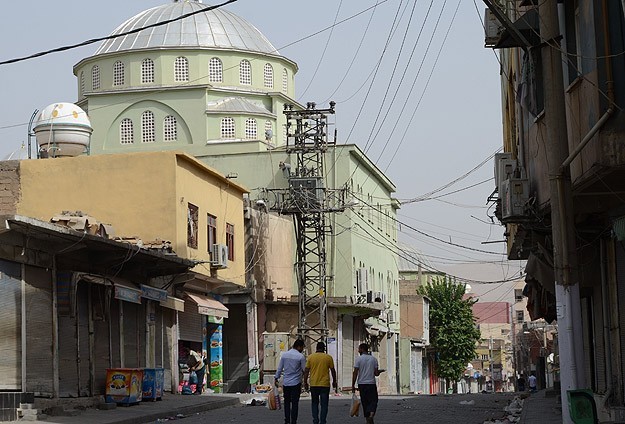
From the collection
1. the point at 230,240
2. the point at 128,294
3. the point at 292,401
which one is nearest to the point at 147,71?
the point at 230,240

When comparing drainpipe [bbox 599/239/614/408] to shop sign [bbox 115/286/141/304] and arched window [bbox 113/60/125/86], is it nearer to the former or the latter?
shop sign [bbox 115/286/141/304]

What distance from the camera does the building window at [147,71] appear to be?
188ft

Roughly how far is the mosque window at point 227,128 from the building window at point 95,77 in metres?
6.45

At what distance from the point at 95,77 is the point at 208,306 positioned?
2542cm

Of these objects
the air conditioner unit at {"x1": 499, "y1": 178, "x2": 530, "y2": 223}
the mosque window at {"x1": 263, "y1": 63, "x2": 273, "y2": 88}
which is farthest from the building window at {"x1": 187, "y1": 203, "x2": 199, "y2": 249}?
the mosque window at {"x1": 263, "y1": 63, "x2": 273, "y2": 88}

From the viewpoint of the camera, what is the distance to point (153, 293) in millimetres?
29844

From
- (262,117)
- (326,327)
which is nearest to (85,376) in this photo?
(326,327)

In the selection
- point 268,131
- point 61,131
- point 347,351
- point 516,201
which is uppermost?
point 268,131

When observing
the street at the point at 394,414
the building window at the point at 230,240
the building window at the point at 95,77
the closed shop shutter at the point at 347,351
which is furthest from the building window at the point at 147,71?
the street at the point at 394,414

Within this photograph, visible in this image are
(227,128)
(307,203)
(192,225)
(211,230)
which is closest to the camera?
(192,225)

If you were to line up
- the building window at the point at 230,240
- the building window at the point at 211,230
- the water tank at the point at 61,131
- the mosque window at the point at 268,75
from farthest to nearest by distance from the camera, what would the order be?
the mosque window at the point at 268,75
the building window at the point at 230,240
the building window at the point at 211,230
the water tank at the point at 61,131

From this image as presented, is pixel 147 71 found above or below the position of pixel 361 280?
above

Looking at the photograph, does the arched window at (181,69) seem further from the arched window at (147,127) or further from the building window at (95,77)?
the building window at (95,77)

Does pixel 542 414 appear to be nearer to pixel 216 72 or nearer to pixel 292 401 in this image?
pixel 292 401
